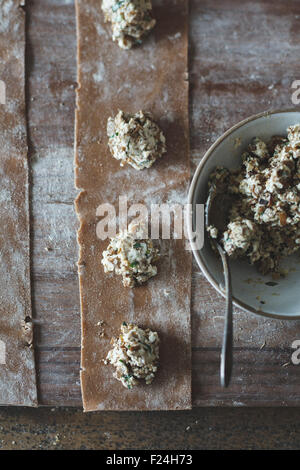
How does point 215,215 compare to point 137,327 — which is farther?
point 137,327

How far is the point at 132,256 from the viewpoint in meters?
1.43

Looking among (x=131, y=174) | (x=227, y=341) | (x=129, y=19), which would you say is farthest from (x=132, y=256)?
(x=129, y=19)

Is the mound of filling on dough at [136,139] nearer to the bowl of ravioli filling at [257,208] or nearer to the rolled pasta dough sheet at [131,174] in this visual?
the rolled pasta dough sheet at [131,174]

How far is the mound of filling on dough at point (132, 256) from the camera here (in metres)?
1.44

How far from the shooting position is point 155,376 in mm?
1508

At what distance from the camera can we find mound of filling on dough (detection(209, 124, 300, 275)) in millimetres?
1257

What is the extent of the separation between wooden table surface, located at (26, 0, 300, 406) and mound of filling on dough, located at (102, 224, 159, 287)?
0.50 feet

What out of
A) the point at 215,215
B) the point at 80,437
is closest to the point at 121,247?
the point at 215,215

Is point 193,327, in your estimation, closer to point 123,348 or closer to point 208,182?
point 123,348

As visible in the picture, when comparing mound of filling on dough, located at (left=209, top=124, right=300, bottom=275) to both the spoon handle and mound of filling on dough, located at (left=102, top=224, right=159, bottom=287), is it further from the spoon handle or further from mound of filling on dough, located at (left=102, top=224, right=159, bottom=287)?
mound of filling on dough, located at (left=102, top=224, right=159, bottom=287)

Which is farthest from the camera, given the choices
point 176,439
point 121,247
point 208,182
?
point 176,439

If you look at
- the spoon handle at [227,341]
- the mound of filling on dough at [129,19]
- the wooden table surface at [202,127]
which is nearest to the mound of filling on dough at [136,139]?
the wooden table surface at [202,127]

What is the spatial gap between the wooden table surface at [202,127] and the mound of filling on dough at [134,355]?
0.16 m

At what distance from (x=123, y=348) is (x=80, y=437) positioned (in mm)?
472
